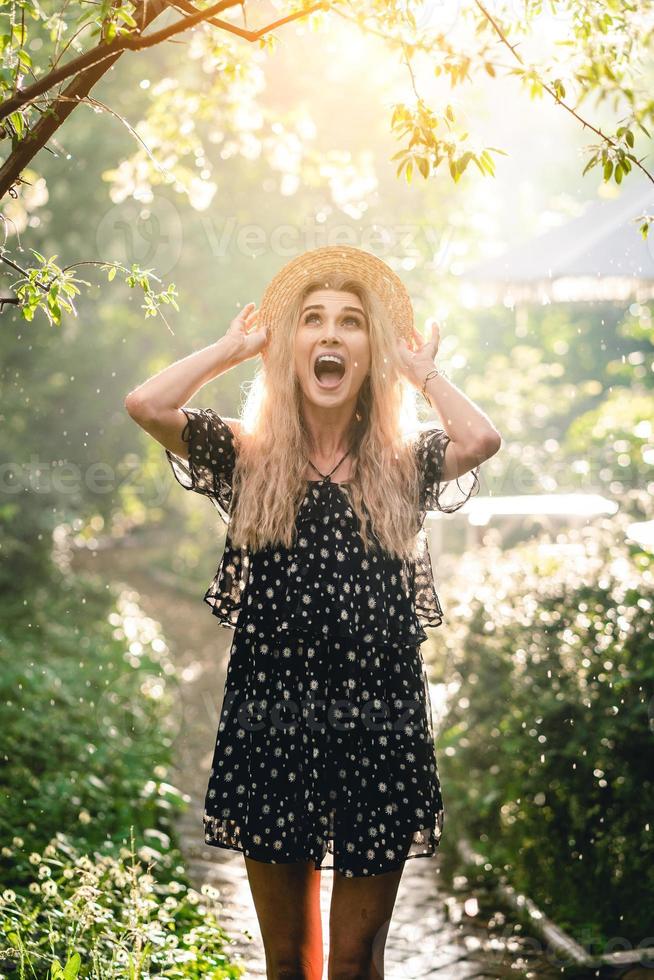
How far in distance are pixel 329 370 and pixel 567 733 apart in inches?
100

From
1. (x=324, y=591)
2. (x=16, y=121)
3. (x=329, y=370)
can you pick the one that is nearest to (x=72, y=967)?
(x=324, y=591)

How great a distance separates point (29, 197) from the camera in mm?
11133

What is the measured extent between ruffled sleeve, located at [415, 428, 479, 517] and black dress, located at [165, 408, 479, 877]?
23cm

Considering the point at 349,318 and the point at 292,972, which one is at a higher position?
the point at 349,318

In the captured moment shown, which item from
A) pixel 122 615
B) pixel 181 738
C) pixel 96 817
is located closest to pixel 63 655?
pixel 181 738

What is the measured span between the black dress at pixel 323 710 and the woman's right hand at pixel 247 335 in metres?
0.23

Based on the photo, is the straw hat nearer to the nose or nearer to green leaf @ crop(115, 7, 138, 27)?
the nose

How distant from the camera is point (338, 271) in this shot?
328 cm

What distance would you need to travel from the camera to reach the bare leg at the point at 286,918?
288cm

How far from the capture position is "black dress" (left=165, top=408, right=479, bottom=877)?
9.48 feet

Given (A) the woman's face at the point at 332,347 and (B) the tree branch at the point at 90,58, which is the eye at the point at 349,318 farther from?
(B) the tree branch at the point at 90,58

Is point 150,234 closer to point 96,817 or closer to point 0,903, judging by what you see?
point 96,817

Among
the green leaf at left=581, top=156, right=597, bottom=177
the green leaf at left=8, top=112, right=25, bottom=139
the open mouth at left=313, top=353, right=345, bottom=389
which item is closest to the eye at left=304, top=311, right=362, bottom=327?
the open mouth at left=313, top=353, right=345, bottom=389

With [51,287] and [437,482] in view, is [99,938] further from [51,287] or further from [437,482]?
[51,287]
